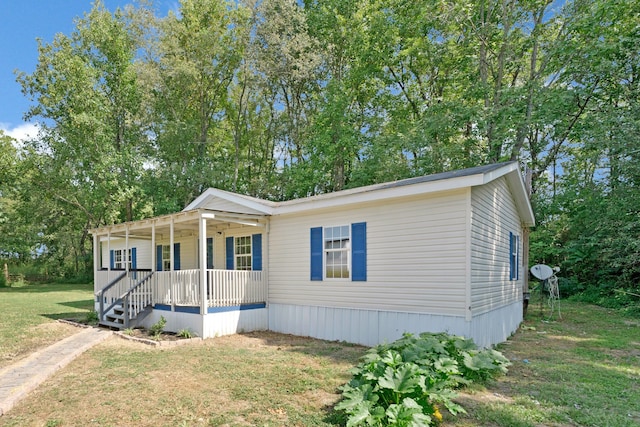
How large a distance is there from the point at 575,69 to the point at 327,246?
533 inches

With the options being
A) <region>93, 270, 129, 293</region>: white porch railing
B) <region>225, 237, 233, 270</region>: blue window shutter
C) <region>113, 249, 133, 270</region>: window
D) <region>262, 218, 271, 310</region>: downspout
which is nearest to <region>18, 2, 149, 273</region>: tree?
<region>113, 249, 133, 270</region>: window

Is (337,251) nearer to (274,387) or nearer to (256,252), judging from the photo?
(256,252)

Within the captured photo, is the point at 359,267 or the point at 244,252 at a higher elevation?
the point at 244,252

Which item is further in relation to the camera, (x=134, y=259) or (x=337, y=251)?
(x=134, y=259)

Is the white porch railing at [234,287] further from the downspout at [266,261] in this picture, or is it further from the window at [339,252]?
the window at [339,252]

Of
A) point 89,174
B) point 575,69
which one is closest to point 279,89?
point 89,174

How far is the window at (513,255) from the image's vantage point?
10102 mm

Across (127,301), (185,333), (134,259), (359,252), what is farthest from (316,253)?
(134,259)

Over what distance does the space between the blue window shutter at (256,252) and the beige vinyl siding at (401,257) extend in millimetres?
1235

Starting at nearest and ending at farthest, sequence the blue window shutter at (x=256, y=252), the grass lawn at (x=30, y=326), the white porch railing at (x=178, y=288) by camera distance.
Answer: the grass lawn at (x=30, y=326), the white porch railing at (x=178, y=288), the blue window shutter at (x=256, y=252)

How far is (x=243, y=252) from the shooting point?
11.0 meters

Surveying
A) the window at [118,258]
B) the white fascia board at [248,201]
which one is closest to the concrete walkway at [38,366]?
the white fascia board at [248,201]

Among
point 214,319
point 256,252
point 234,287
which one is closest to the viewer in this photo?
point 214,319

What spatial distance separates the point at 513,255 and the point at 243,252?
778 centimetres
